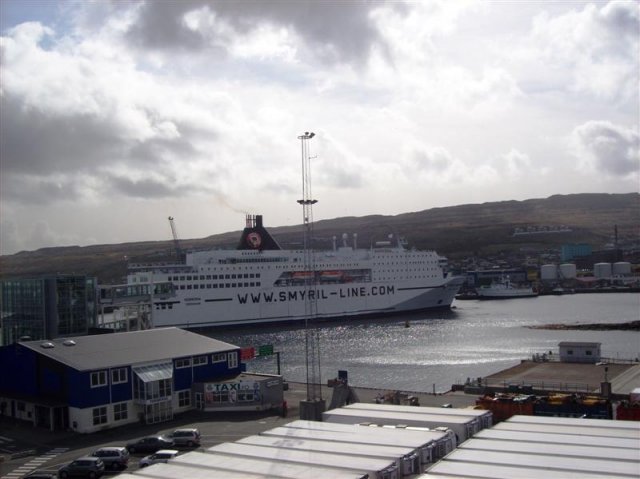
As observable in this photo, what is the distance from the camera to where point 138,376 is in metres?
12.0

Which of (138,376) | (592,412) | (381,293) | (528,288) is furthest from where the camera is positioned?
(528,288)

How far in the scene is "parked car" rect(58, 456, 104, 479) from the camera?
28.2ft

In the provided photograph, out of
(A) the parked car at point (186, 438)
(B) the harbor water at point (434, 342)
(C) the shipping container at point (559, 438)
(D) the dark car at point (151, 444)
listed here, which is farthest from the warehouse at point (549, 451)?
(B) the harbor water at point (434, 342)

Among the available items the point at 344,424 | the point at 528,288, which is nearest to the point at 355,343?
the point at 344,424

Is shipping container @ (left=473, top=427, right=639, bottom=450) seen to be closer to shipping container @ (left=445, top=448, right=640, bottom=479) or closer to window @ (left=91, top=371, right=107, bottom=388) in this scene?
shipping container @ (left=445, top=448, right=640, bottom=479)

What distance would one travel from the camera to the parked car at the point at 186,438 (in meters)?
9.86

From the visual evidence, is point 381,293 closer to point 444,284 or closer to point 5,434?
point 444,284

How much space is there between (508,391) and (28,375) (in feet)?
30.7

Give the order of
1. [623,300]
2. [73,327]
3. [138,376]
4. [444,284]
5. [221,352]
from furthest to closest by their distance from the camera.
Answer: [623,300], [444,284], [73,327], [221,352], [138,376]

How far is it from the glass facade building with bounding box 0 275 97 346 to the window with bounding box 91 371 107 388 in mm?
4919

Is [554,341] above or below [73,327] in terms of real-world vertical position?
below

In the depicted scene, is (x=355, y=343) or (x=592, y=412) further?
(x=355, y=343)

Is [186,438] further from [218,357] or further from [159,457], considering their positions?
[218,357]

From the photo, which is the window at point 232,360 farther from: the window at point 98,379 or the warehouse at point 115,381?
the window at point 98,379
